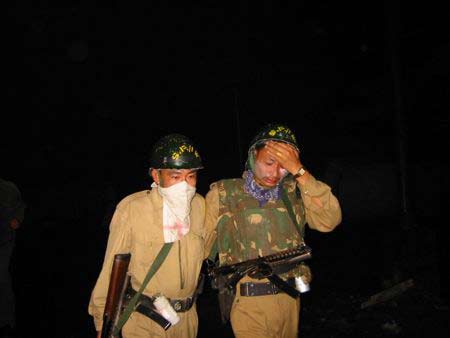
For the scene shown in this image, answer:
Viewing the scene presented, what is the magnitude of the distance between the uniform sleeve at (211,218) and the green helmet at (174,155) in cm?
44

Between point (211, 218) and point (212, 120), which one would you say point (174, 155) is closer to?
point (211, 218)

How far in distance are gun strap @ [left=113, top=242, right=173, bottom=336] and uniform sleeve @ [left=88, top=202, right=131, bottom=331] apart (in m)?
0.13

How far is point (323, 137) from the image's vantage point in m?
11.6

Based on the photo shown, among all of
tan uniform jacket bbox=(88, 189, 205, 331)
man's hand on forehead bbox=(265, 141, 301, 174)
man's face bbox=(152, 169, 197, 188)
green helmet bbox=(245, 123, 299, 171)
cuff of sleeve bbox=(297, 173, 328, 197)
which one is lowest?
tan uniform jacket bbox=(88, 189, 205, 331)

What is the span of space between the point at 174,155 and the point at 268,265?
120 centimetres

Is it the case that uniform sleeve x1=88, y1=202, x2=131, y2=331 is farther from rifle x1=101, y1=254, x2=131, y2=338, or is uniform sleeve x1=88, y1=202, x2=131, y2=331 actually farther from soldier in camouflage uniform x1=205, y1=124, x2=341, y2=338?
soldier in camouflage uniform x1=205, y1=124, x2=341, y2=338

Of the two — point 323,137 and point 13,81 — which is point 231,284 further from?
point 13,81

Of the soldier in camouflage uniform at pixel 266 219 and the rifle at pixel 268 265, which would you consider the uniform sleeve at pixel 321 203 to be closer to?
the soldier in camouflage uniform at pixel 266 219

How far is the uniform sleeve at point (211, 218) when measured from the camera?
119 inches

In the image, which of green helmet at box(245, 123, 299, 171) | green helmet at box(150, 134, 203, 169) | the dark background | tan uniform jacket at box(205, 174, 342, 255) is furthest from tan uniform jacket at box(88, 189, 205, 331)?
the dark background

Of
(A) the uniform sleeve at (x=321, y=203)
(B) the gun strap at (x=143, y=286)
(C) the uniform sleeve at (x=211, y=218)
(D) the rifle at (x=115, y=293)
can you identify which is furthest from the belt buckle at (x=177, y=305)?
(A) the uniform sleeve at (x=321, y=203)

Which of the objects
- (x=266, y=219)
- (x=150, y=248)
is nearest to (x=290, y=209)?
(x=266, y=219)

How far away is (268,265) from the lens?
286 centimetres

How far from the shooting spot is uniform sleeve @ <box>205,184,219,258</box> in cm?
302
